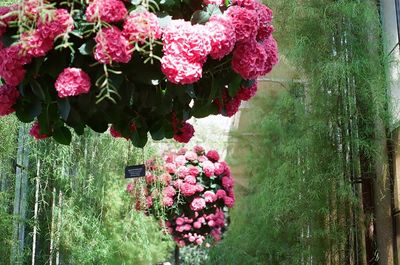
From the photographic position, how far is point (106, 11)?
131 centimetres

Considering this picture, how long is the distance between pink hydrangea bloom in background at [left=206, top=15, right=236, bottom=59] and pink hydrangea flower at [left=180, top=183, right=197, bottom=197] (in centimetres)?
302

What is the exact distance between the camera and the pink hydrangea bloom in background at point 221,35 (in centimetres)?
144

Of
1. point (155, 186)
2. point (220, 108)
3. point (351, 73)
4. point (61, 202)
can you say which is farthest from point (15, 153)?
point (351, 73)

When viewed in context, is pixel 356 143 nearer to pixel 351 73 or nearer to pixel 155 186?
pixel 351 73

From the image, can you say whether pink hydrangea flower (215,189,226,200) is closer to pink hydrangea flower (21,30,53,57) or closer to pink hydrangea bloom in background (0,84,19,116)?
pink hydrangea bloom in background (0,84,19,116)

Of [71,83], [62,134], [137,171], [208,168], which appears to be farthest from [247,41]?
[208,168]

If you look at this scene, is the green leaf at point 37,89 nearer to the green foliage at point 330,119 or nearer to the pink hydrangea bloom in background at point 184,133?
the pink hydrangea bloom in background at point 184,133

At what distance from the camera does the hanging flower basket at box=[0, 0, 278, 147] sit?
1315 mm

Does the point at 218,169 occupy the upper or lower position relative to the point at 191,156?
lower

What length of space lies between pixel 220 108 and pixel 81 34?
1.76 ft

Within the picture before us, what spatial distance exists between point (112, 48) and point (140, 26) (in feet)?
0.27

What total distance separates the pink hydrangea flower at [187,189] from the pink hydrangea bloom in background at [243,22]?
2995mm

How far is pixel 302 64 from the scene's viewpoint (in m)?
3.84

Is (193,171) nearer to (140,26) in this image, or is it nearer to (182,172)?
(182,172)
